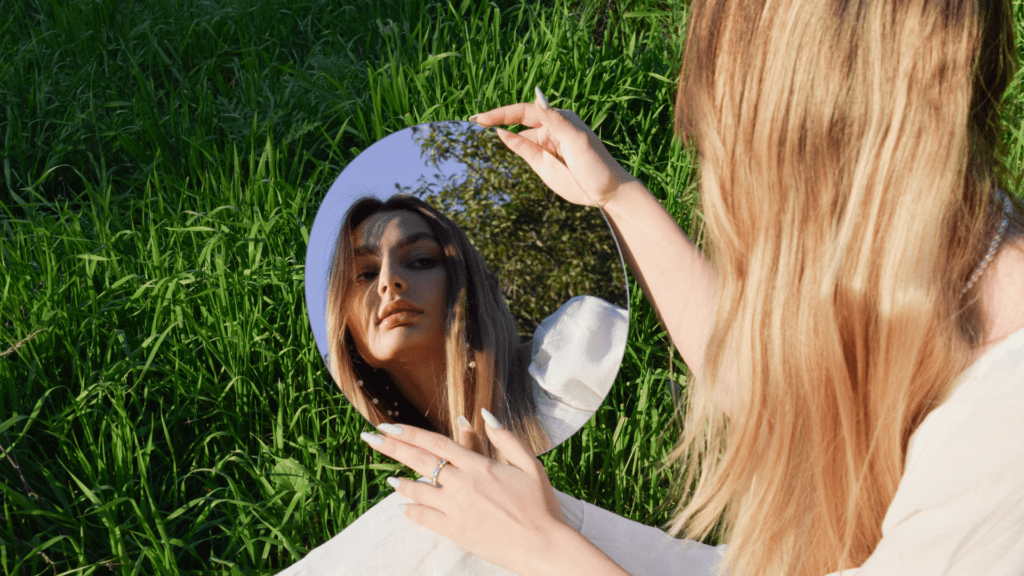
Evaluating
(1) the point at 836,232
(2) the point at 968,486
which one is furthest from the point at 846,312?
(2) the point at 968,486

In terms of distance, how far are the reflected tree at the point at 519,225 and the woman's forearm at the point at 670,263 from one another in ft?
0.23

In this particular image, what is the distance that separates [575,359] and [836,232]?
1.91 ft

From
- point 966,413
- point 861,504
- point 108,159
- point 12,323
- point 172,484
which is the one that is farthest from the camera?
point 108,159

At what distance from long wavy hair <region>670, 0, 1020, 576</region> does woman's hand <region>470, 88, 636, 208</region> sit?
0.34m

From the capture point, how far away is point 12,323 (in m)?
1.81

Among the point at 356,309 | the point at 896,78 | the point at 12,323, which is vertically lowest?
the point at 12,323

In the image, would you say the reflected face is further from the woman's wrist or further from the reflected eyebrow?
the woman's wrist

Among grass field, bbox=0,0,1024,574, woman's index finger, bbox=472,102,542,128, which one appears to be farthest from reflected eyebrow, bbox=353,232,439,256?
grass field, bbox=0,0,1024,574

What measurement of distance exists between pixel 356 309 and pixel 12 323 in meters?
1.07

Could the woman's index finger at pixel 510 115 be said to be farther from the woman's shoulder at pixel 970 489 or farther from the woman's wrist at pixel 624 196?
the woman's shoulder at pixel 970 489

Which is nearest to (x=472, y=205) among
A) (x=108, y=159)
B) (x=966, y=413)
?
(x=966, y=413)

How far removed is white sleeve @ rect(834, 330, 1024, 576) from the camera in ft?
2.55

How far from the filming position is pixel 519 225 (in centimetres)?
140

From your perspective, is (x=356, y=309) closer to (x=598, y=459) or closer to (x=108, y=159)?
(x=598, y=459)
